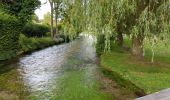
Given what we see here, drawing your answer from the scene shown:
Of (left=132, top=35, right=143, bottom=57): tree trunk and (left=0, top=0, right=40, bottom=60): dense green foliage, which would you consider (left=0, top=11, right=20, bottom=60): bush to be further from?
(left=132, top=35, right=143, bottom=57): tree trunk

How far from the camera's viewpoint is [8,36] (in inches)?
933

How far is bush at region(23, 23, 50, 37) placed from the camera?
129 ft

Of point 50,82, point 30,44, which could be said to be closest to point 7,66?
point 50,82

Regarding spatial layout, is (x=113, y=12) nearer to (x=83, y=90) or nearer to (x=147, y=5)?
(x=147, y=5)

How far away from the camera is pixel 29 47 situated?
31094 mm

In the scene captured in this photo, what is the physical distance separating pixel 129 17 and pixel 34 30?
2706 cm

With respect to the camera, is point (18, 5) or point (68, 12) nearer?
point (68, 12)

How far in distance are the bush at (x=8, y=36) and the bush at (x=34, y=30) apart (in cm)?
1195

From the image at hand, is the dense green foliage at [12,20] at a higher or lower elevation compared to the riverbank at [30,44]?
higher

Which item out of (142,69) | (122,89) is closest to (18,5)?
(142,69)

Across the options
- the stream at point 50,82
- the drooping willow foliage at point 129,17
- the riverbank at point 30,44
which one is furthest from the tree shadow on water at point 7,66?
the drooping willow foliage at point 129,17

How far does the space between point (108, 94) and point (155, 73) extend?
4229 millimetres

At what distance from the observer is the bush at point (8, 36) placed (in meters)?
22.8

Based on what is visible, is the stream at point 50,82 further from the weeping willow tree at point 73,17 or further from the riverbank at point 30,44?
the riverbank at point 30,44
